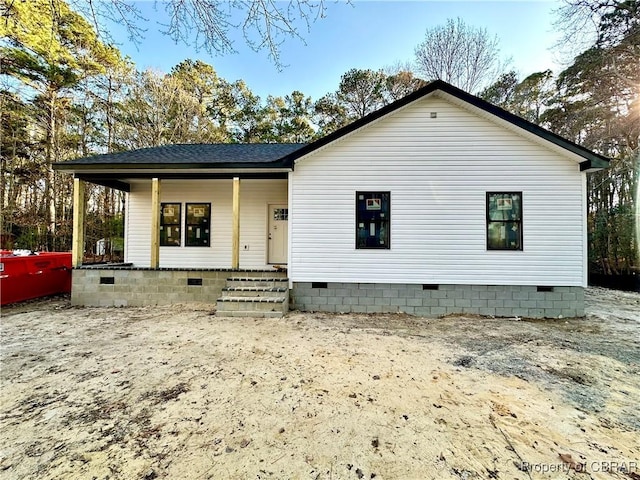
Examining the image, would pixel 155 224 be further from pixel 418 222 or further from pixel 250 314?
pixel 418 222

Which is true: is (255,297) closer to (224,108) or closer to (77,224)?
(77,224)

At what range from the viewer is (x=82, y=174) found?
7.10 m

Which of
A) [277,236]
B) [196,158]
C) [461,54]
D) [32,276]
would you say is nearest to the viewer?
[32,276]

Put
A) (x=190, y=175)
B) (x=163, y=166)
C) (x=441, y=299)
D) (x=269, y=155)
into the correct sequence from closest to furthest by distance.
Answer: (x=441, y=299) → (x=163, y=166) → (x=190, y=175) → (x=269, y=155)

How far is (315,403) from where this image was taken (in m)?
2.74

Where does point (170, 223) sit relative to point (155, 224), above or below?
above

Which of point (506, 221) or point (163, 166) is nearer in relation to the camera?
point (506, 221)

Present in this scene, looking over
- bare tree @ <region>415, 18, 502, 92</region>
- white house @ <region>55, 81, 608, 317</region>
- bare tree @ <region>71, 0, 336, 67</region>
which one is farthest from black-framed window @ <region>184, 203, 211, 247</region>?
bare tree @ <region>415, 18, 502, 92</region>

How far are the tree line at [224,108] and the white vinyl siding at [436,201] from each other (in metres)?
7.39

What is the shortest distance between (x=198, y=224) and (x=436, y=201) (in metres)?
6.47

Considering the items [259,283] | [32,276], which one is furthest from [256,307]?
[32,276]

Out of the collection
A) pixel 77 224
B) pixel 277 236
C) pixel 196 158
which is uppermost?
pixel 196 158

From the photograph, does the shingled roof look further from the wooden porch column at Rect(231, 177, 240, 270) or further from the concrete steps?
the concrete steps

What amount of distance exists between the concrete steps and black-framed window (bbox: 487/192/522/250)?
181 inches
